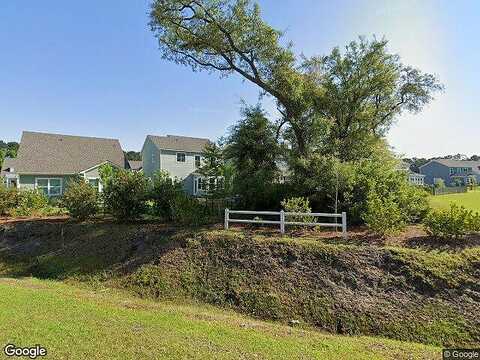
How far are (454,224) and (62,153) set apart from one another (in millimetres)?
28716

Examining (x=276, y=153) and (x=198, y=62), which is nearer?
(x=276, y=153)

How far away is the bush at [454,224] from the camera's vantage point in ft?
30.7

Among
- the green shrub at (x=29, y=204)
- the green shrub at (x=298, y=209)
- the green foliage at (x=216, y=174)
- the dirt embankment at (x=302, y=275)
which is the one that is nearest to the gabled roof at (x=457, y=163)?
the green foliage at (x=216, y=174)

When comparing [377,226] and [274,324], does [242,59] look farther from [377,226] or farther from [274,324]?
[274,324]

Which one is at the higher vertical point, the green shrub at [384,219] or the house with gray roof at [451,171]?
the house with gray roof at [451,171]

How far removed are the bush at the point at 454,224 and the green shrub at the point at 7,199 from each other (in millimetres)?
19816

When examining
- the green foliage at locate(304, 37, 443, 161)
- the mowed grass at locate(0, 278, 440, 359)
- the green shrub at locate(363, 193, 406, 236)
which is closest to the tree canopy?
the green foliage at locate(304, 37, 443, 161)

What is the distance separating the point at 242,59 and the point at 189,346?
1335 cm

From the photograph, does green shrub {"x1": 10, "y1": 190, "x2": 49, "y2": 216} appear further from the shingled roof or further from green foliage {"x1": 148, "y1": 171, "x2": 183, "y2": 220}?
the shingled roof

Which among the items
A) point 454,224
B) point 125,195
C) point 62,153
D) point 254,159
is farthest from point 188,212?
point 62,153

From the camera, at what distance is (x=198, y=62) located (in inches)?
648

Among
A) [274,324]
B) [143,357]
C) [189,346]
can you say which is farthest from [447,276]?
[143,357]

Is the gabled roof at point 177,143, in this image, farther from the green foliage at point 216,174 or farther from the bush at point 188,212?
the bush at point 188,212

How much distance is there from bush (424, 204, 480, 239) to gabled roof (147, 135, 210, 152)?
2338 centimetres
